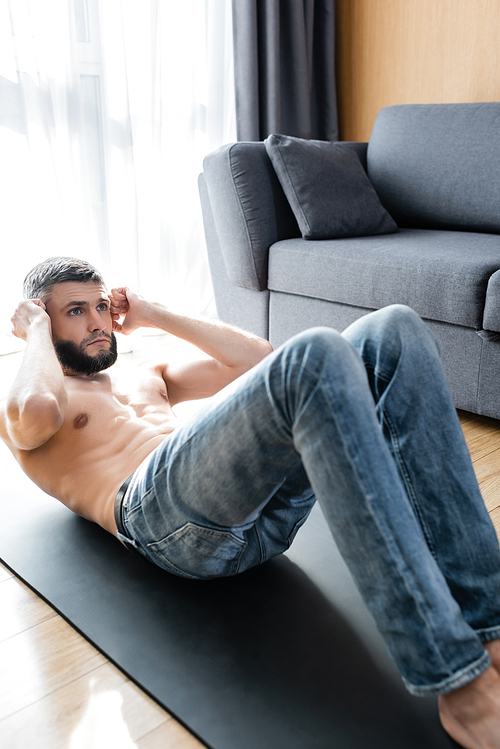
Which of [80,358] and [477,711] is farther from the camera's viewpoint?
[80,358]

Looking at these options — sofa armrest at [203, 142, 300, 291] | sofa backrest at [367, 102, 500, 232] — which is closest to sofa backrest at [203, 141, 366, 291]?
sofa armrest at [203, 142, 300, 291]

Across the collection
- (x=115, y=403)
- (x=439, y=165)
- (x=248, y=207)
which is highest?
(x=439, y=165)

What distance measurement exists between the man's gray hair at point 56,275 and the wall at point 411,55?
8.41 feet

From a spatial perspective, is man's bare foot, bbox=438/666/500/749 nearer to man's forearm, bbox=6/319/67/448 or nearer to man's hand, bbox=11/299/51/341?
man's forearm, bbox=6/319/67/448

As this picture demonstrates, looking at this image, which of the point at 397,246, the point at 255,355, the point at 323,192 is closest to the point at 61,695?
the point at 255,355

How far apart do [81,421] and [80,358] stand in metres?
0.18

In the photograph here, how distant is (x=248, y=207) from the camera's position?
2.57 meters

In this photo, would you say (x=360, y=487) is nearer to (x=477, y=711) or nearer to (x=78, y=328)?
(x=477, y=711)

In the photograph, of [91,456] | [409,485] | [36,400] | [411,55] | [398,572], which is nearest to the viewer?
[398,572]

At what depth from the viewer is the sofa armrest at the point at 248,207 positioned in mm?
2561

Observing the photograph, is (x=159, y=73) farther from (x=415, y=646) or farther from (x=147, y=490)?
(x=415, y=646)

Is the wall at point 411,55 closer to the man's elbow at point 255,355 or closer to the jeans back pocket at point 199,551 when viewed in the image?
the man's elbow at point 255,355

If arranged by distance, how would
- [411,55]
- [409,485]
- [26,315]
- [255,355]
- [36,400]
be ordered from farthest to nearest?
[411,55] < [255,355] < [26,315] < [36,400] < [409,485]

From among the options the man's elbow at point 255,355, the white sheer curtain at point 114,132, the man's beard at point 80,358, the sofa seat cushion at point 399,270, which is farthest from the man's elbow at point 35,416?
the white sheer curtain at point 114,132
